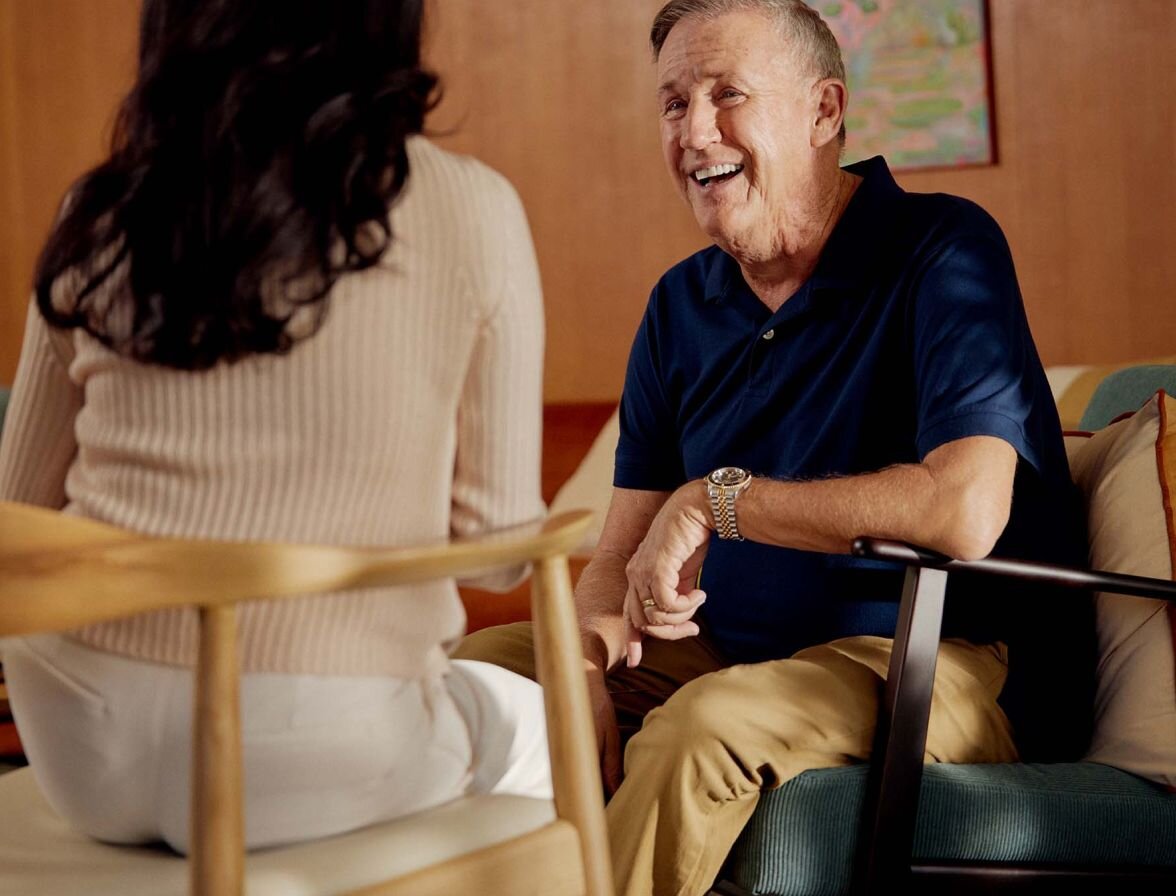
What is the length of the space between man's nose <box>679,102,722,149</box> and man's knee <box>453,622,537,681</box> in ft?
2.48

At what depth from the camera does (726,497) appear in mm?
1657

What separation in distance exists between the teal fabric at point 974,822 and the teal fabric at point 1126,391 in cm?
63

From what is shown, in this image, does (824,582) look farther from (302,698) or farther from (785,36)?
(302,698)

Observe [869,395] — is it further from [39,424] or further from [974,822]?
[39,424]

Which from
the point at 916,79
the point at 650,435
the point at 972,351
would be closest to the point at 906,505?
the point at 972,351

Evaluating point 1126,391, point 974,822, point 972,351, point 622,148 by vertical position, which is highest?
point 622,148

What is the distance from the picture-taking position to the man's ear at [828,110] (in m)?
1.96

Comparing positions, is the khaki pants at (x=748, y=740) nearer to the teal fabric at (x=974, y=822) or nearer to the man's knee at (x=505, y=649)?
the teal fabric at (x=974, y=822)

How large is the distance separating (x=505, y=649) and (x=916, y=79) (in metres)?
3.46

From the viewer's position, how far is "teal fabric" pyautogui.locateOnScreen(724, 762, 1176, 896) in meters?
1.49

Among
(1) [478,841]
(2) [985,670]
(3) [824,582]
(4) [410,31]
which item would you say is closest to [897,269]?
(3) [824,582]

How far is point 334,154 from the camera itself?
995mm

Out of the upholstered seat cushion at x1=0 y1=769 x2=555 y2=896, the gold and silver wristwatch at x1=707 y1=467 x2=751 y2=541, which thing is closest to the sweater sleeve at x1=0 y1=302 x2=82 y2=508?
the upholstered seat cushion at x1=0 y1=769 x2=555 y2=896

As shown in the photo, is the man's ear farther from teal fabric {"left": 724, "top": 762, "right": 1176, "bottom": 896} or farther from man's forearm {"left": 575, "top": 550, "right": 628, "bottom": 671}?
teal fabric {"left": 724, "top": 762, "right": 1176, "bottom": 896}
